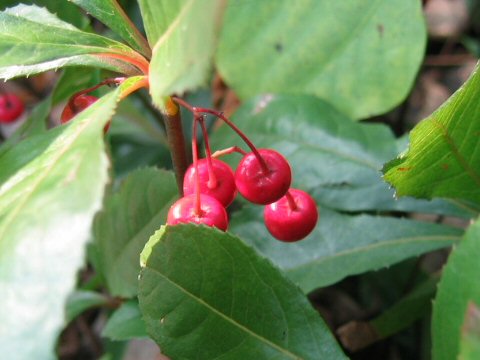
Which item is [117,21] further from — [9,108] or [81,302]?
[9,108]

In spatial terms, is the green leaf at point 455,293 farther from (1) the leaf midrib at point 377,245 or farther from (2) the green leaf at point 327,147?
(2) the green leaf at point 327,147

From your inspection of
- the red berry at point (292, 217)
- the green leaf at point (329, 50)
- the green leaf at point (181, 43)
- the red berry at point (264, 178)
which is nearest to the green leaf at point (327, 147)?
the green leaf at point (329, 50)

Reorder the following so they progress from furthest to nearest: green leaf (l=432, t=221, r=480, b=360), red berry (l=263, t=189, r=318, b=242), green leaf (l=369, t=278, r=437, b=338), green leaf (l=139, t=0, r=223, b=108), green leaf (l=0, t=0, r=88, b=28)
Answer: green leaf (l=369, t=278, r=437, b=338) < green leaf (l=0, t=0, r=88, b=28) < red berry (l=263, t=189, r=318, b=242) < green leaf (l=432, t=221, r=480, b=360) < green leaf (l=139, t=0, r=223, b=108)

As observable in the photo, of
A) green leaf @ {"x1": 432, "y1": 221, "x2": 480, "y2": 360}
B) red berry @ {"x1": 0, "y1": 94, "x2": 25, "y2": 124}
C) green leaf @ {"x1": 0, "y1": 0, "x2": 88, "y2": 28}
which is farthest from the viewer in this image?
red berry @ {"x1": 0, "y1": 94, "x2": 25, "y2": 124}

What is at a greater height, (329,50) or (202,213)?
(202,213)

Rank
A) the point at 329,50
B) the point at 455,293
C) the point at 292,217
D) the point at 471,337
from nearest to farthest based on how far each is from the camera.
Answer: the point at 471,337 < the point at 455,293 < the point at 292,217 < the point at 329,50

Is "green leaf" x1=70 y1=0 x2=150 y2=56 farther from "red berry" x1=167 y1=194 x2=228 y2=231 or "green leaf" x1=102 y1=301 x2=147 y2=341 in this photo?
"green leaf" x1=102 y1=301 x2=147 y2=341

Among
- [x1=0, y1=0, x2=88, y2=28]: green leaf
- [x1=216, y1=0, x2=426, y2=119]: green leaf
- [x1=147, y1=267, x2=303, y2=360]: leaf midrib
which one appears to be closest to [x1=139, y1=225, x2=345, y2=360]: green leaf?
[x1=147, y1=267, x2=303, y2=360]: leaf midrib

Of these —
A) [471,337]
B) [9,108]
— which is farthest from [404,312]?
[9,108]
